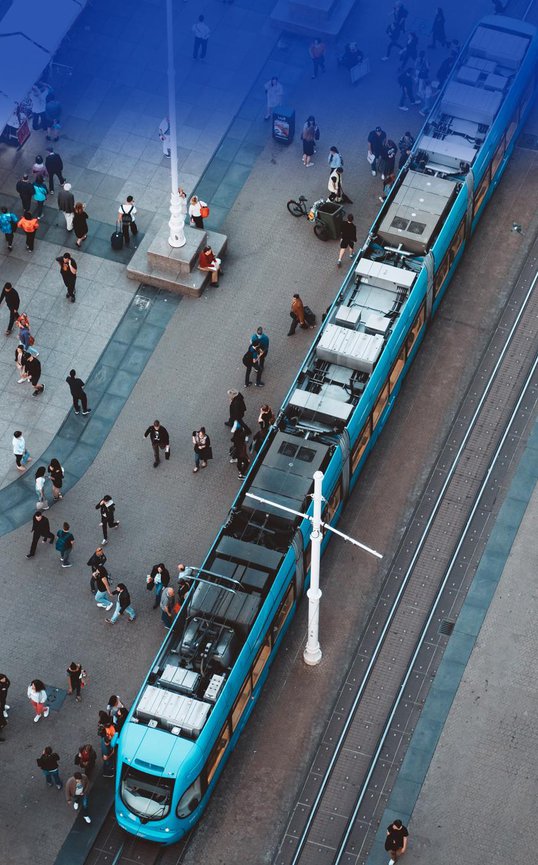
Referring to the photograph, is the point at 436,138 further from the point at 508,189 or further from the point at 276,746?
the point at 276,746

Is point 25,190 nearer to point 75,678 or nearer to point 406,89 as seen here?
point 406,89

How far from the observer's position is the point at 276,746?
1639 inches

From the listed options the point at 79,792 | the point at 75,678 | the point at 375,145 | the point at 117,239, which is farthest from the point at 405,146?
the point at 79,792

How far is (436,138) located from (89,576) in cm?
1725

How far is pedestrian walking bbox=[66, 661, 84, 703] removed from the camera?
4116cm

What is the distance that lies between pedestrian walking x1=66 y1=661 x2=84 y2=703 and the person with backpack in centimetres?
1515

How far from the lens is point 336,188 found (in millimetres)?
52312

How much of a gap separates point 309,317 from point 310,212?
4.21m

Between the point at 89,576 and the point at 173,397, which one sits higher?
the point at 173,397

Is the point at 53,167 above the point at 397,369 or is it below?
above

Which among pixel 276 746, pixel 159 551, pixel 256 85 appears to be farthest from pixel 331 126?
pixel 276 746

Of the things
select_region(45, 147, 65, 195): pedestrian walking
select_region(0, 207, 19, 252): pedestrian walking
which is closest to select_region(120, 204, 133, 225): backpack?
select_region(45, 147, 65, 195): pedestrian walking

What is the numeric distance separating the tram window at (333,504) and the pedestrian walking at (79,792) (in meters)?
9.00

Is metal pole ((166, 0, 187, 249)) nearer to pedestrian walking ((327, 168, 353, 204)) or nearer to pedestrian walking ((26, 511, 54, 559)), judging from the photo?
pedestrian walking ((327, 168, 353, 204))
